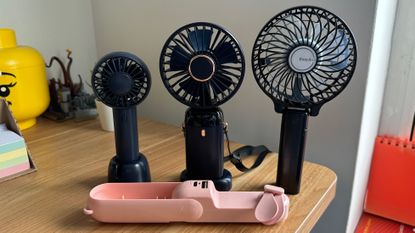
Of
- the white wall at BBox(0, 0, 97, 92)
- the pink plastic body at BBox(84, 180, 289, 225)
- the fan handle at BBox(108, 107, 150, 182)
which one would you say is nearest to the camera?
the pink plastic body at BBox(84, 180, 289, 225)

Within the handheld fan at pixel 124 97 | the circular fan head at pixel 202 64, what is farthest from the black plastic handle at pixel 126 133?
the circular fan head at pixel 202 64

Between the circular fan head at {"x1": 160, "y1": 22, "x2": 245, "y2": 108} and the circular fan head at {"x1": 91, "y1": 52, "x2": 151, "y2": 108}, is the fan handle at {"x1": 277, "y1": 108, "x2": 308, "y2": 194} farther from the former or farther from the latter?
the circular fan head at {"x1": 91, "y1": 52, "x2": 151, "y2": 108}

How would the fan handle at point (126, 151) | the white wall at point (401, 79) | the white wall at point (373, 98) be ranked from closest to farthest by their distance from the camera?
the fan handle at point (126, 151) → the white wall at point (373, 98) → the white wall at point (401, 79)

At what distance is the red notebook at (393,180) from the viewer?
0.95 metres

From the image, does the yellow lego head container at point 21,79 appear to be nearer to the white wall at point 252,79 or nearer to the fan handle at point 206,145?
the white wall at point 252,79

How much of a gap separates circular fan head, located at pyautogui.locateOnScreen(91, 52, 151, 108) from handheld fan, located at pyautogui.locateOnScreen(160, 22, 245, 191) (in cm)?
5

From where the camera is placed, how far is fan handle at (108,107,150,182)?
655 mm

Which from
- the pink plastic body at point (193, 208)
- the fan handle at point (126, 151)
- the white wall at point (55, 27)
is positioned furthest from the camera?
the white wall at point (55, 27)

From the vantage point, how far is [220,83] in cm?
62

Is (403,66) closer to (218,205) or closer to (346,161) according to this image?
(346,161)

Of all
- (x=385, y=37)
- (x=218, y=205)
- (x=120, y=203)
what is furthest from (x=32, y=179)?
(x=385, y=37)

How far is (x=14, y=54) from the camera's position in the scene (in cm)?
93

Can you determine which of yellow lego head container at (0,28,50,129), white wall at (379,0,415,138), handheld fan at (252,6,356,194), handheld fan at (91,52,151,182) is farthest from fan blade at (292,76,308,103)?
yellow lego head container at (0,28,50,129)

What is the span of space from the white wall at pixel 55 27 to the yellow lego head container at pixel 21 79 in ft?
0.40
